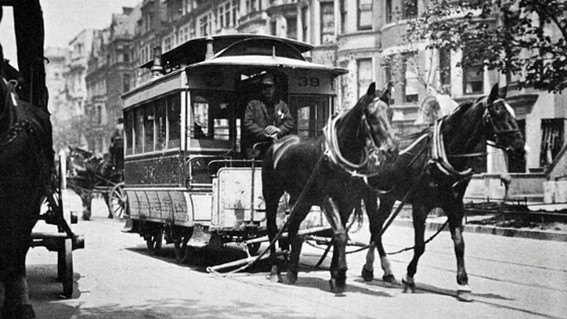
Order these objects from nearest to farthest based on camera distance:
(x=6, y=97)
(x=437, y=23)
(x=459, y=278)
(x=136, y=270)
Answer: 1. (x=6, y=97)
2. (x=459, y=278)
3. (x=136, y=270)
4. (x=437, y=23)

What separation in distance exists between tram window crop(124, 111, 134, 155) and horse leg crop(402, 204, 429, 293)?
26.5ft

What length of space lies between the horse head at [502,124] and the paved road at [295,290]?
1.70 meters

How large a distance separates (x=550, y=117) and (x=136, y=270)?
24.0 meters

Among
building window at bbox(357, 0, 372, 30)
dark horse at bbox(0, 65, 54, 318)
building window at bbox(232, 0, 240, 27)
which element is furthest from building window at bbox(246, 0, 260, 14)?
dark horse at bbox(0, 65, 54, 318)

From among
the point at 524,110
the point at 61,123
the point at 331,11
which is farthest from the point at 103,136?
the point at 524,110

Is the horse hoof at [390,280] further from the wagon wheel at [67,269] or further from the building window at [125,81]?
the building window at [125,81]

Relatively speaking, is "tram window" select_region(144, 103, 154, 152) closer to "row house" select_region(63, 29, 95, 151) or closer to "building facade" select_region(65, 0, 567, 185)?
"building facade" select_region(65, 0, 567, 185)

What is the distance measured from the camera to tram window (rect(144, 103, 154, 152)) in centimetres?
1432

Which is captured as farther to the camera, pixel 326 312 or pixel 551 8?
pixel 551 8

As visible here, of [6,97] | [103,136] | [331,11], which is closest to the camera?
[6,97]

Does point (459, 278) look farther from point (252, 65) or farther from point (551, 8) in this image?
point (551, 8)

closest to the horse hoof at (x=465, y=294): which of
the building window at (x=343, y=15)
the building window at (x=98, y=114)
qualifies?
the building window at (x=343, y=15)

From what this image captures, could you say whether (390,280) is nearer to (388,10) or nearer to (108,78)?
(388,10)

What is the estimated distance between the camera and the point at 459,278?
27.8 feet
